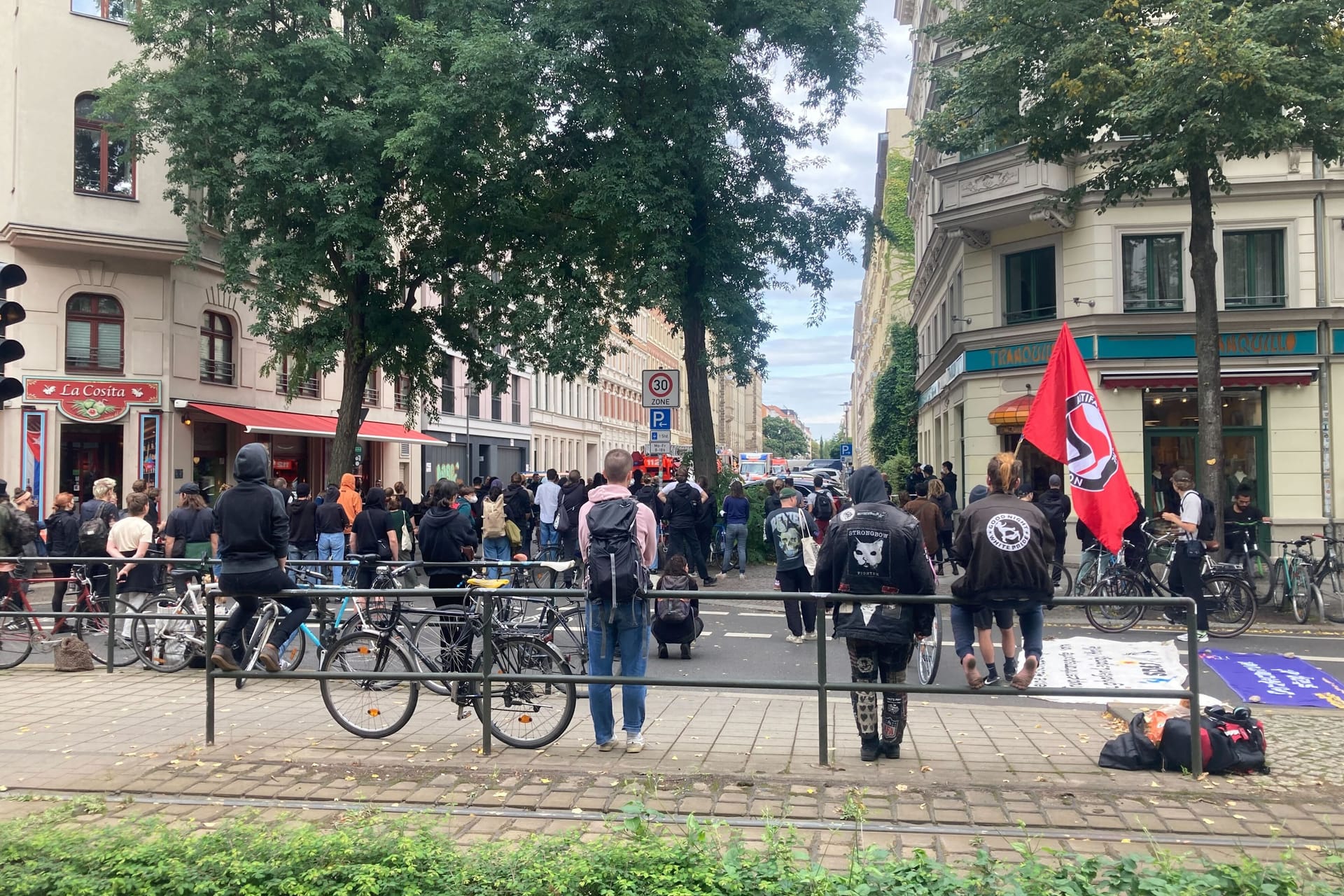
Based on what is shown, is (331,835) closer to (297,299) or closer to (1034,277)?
(297,299)

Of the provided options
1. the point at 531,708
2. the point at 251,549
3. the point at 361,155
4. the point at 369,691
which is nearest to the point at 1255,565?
the point at 531,708

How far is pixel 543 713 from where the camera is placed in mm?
6859

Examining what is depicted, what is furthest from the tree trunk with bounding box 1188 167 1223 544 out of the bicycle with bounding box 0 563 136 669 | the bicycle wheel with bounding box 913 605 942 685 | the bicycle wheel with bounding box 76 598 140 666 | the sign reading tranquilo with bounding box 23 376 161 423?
the sign reading tranquilo with bounding box 23 376 161 423

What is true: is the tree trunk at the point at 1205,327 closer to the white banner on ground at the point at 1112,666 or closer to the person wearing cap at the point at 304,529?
the white banner on ground at the point at 1112,666

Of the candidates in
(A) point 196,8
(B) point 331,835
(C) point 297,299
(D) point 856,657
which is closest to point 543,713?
(D) point 856,657

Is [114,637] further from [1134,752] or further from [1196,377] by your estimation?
[1196,377]

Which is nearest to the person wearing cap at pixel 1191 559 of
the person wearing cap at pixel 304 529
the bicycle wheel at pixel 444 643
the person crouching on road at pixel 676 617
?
the person crouching on road at pixel 676 617

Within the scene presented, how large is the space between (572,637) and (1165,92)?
1108cm

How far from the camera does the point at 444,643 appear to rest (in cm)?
733

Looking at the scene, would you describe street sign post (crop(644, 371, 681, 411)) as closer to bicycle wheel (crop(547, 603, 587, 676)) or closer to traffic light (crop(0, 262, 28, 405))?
bicycle wheel (crop(547, 603, 587, 676))

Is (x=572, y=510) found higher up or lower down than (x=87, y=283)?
lower down

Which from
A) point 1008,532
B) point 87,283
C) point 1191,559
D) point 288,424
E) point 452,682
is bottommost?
point 452,682

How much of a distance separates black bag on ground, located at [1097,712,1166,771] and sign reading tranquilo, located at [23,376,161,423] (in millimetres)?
22836

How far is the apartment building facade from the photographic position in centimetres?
2206
